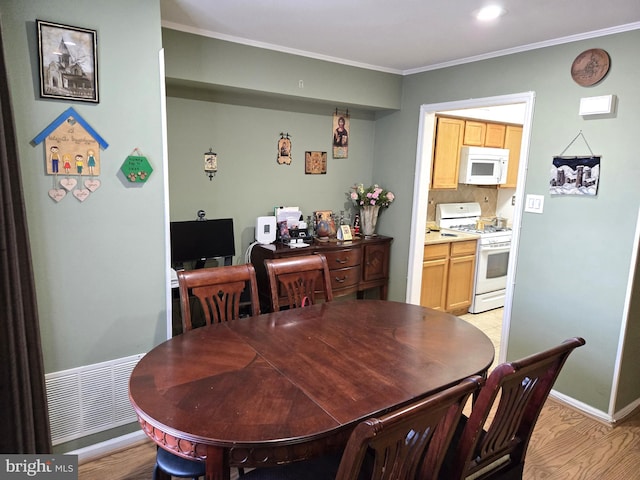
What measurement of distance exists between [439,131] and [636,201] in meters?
2.06

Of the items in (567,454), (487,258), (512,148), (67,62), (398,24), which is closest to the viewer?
(67,62)

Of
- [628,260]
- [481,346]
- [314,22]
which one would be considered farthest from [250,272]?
[628,260]

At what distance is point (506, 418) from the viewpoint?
143 cm

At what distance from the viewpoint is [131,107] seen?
2078mm

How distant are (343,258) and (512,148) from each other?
2.82 meters

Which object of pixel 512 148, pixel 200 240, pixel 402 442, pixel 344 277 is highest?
pixel 512 148

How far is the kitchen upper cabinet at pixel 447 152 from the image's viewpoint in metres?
4.24

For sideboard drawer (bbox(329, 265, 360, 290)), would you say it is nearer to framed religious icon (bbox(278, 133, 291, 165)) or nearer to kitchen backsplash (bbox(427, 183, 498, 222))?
framed religious icon (bbox(278, 133, 291, 165))

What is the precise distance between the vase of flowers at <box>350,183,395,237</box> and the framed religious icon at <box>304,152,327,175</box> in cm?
40

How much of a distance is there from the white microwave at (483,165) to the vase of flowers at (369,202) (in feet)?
3.31

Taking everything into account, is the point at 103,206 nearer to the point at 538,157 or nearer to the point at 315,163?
the point at 315,163

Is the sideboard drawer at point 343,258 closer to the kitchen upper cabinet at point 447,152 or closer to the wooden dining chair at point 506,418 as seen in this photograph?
the kitchen upper cabinet at point 447,152

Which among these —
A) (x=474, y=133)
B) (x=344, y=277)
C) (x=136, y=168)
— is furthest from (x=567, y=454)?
(x=474, y=133)

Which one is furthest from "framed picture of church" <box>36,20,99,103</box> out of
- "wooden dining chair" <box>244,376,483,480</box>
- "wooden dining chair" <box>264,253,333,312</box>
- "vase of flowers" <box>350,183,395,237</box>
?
"vase of flowers" <box>350,183,395,237</box>
